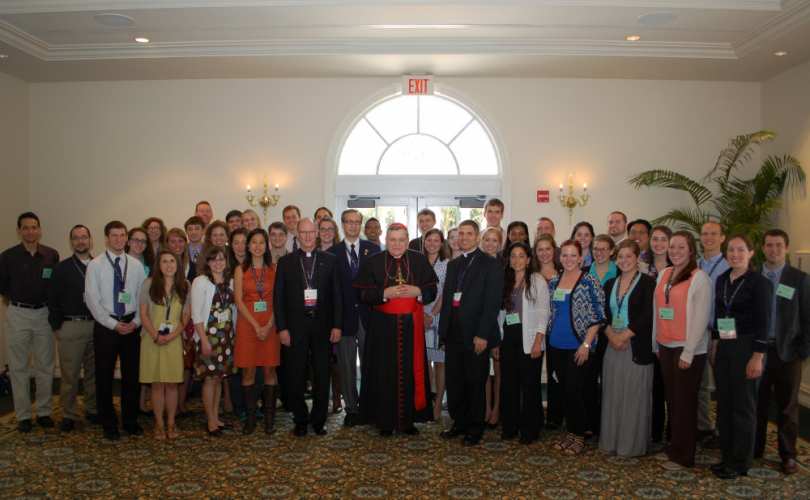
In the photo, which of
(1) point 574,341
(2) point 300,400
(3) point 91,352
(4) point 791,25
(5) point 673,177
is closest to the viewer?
(1) point 574,341

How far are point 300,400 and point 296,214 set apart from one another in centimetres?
215

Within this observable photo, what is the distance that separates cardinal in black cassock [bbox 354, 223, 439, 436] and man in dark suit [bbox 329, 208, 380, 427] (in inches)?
8.2

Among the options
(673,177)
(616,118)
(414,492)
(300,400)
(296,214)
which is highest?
(616,118)

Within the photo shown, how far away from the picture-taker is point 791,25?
18.1 feet

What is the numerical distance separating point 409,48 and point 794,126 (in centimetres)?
445

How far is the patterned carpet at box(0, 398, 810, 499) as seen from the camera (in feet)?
11.5

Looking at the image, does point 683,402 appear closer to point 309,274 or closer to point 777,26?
point 309,274

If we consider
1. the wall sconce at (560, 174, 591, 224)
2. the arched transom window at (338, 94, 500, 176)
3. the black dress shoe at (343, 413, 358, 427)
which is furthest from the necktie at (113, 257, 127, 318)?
the wall sconce at (560, 174, 591, 224)

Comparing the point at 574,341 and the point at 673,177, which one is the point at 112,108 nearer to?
the point at 574,341

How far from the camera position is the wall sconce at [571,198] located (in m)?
7.51

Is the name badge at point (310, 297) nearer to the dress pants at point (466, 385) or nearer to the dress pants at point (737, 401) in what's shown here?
the dress pants at point (466, 385)

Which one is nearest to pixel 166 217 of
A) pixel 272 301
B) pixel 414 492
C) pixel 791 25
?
pixel 272 301

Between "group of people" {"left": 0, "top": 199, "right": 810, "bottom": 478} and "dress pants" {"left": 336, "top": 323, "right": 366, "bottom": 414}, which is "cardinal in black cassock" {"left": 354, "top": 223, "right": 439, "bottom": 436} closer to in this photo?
"group of people" {"left": 0, "top": 199, "right": 810, "bottom": 478}

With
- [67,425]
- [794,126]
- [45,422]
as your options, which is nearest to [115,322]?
[67,425]
